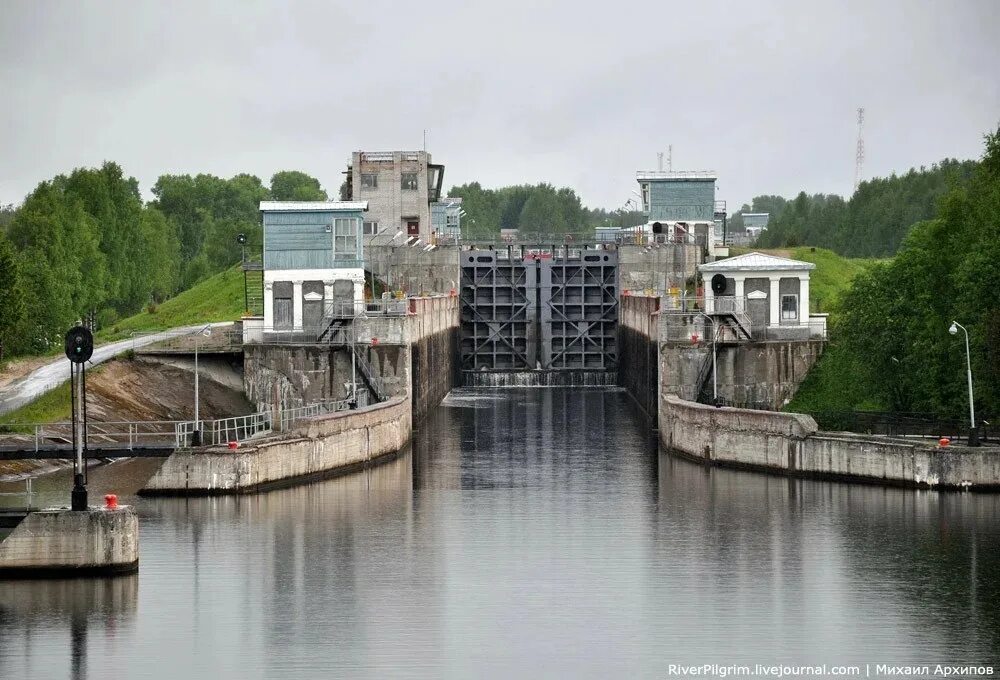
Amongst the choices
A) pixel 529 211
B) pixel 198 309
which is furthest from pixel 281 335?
pixel 529 211

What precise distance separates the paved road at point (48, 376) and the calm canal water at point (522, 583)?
445 cm

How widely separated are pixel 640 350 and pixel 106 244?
1454 inches

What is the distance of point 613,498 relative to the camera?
1439 inches

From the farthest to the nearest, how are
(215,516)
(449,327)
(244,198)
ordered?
(244,198) < (449,327) < (215,516)

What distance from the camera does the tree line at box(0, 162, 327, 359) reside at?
61.4 meters

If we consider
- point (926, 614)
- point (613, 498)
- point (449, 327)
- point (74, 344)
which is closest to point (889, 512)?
point (613, 498)

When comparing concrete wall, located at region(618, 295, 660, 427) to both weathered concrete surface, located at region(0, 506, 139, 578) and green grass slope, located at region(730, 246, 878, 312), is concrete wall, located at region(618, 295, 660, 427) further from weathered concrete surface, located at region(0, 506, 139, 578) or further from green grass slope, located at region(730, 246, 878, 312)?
weathered concrete surface, located at region(0, 506, 139, 578)

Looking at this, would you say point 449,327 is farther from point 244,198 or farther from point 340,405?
point 244,198

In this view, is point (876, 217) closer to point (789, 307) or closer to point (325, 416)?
point (789, 307)

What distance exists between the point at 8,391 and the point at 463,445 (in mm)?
12323

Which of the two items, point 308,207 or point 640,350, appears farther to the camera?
point 640,350

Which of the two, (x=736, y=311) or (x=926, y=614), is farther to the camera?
(x=736, y=311)

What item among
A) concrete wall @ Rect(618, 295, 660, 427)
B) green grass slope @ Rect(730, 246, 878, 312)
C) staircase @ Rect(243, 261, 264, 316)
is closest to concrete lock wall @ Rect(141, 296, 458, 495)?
staircase @ Rect(243, 261, 264, 316)

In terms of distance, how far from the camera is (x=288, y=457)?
120 ft
